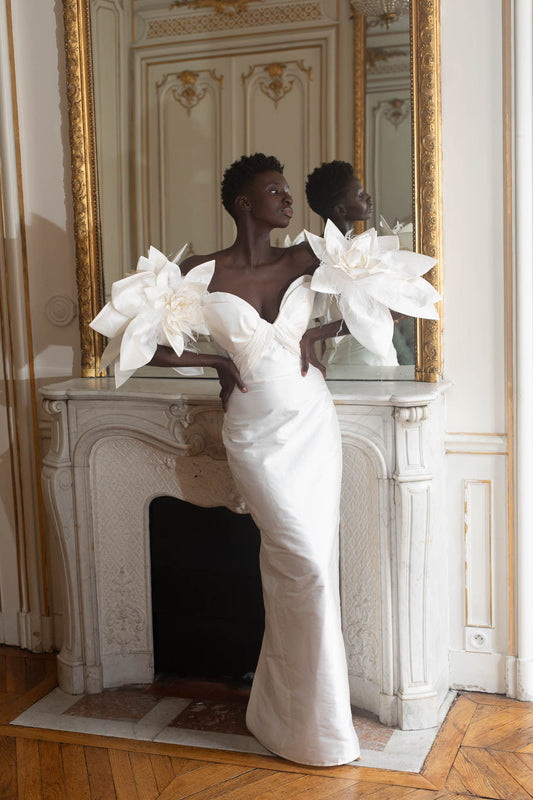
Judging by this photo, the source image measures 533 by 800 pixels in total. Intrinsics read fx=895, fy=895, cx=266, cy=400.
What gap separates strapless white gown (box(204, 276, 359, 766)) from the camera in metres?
2.79

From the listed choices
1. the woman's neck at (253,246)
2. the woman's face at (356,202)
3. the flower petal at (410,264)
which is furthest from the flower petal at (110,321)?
the woman's face at (356,202)

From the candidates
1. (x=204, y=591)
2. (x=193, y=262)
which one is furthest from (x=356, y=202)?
(x=204, y=591)

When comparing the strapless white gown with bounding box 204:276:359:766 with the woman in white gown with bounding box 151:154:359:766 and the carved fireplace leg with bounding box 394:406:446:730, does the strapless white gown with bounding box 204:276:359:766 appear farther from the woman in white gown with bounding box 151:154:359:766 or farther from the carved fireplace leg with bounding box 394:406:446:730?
the carved fireplace leg with bounding box 394:406:446:730

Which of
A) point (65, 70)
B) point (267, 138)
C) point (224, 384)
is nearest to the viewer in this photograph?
point (224, 384)

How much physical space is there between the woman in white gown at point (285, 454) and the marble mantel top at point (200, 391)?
0.19 meters

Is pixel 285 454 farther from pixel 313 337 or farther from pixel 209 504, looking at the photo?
pixel 209 504

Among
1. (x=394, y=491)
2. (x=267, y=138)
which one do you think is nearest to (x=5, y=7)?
(x=267, y=138)

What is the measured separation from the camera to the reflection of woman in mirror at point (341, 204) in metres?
3.26

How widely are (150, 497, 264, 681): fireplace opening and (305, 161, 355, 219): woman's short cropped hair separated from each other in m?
1.20

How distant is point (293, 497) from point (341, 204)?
1.14m

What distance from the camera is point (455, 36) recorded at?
3.16 meters

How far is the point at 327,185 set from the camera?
330 cm

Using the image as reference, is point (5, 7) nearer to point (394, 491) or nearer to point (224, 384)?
point (224, 384)

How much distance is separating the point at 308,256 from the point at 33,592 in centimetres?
198
